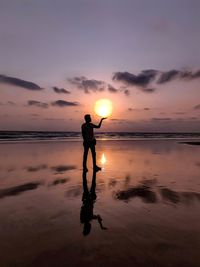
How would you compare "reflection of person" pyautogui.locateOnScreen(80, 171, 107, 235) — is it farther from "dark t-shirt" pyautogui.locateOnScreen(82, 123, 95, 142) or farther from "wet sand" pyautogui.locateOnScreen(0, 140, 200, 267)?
"dark t-shirt" pyautogui.locateOnScreen(82, 123, 95, 142)

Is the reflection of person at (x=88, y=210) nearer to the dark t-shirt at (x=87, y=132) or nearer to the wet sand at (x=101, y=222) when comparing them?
the wet sand at (x=101, y=222)

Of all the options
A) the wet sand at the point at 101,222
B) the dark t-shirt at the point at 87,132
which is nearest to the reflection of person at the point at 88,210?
the wet sand at the point at 101,222

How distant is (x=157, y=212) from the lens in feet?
18.7

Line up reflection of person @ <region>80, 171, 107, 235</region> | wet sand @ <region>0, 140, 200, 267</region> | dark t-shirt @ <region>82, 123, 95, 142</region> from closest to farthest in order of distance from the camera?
wet sand @ <region>0, 140, 200, 267</region> < reflection of person @ <region>80, 171, 107, 235</region> < dark t-shirt @ <region>82, 123, 95, 142</region>

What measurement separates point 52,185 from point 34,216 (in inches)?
129

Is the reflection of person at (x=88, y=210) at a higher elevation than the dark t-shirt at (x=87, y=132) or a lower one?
lower

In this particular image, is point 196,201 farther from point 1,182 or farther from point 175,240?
point 1,182

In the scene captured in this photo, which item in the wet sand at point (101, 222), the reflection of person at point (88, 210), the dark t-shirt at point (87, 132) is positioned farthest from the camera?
the dark t-shirt at point (87, 132)

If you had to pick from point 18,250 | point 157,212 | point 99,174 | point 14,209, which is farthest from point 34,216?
point 99,174

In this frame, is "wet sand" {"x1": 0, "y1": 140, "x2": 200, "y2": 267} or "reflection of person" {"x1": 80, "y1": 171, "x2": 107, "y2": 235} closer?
"wet sand" {"x1": 0, "y1": 140, "x2": 200, "y2": 267}

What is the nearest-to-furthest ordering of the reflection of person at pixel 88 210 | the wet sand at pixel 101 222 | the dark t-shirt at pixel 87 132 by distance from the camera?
the wet sand at pixel 101 222, the reflection of person at pixel 88 210, the dark t-shirt at pixel 87 132

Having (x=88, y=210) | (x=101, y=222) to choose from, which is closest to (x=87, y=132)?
(x=88, y=210)

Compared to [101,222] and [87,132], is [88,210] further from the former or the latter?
[87,132]

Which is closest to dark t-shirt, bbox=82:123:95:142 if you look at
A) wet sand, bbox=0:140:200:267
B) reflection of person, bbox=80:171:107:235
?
wet sand, bbox=0:140:200:267
